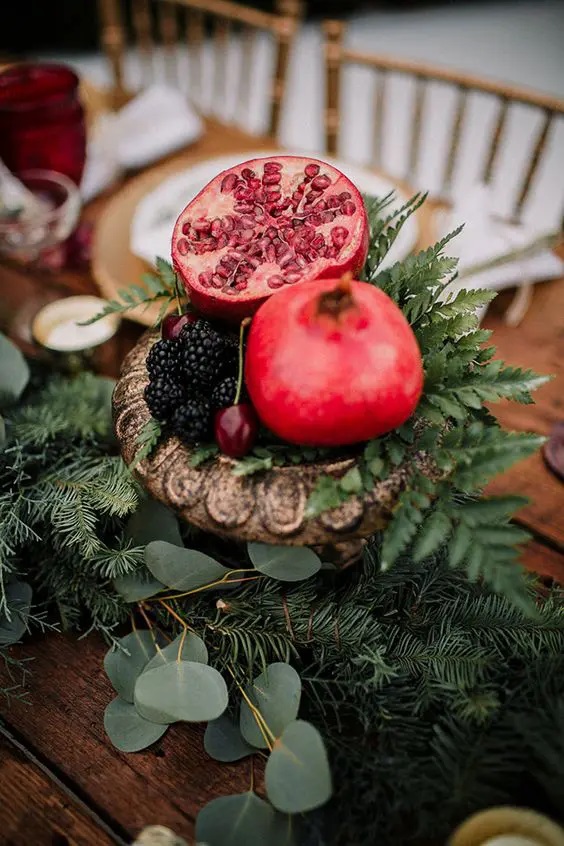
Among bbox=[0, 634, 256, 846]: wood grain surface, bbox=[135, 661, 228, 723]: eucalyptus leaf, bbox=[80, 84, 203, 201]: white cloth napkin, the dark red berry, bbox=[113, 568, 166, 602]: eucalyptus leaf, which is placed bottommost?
bbox=[0, 634, 256, 846]: wood grain surface

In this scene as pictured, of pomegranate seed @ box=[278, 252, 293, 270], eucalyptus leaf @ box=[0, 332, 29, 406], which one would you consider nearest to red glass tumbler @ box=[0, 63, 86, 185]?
eucalyptus leaf @ box=[0, 332, 29, 406]

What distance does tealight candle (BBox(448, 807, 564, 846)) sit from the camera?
58 cm

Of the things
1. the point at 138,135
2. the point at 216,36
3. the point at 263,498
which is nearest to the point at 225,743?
the point at 263,498

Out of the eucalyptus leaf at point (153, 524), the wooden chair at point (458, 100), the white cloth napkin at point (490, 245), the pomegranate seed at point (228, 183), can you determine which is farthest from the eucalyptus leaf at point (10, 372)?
the wooden chair at point (458, 100)

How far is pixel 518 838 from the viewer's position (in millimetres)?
580

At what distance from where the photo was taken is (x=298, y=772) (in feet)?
2.06

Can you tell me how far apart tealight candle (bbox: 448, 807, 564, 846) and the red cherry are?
0.36 metres

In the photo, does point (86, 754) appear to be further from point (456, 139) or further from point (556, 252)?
point (456, 139)

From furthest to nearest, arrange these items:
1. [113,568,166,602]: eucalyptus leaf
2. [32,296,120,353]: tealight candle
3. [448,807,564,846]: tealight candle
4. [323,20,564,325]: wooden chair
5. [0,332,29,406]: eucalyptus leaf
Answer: [323,20,564,325]: wooden chair, [32,296,120,353]: tealight candle, [0,332,29,406]: eucalyptus leaf, [113,568,166,602]: eucalyptus leaf, [448,807,564,846]: tealight candle

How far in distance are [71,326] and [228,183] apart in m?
0.46

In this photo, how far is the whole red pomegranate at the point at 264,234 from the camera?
716 millimetres

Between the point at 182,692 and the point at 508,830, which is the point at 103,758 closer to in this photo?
the point at 182,692

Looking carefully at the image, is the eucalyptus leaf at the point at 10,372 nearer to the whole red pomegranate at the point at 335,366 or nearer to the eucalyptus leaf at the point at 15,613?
the eucalyptus leaf at the point at 15,613

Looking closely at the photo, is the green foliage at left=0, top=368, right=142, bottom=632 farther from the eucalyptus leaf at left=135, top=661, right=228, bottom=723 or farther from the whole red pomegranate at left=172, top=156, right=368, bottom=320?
the whole red pomegranate at left=172, top=156, right=368, bottom=320
